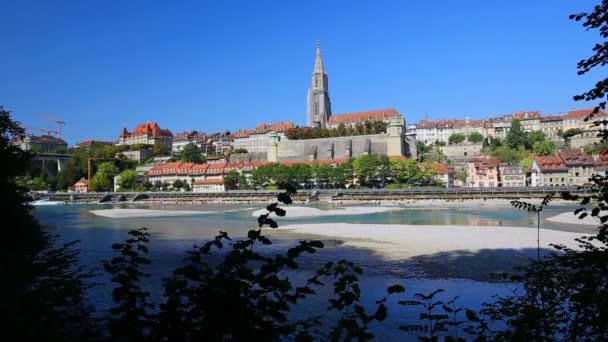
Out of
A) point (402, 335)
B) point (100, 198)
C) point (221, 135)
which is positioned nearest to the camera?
point (402, 335)

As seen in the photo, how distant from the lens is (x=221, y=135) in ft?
487

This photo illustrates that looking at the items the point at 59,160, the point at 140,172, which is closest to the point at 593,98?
the point at 140,172

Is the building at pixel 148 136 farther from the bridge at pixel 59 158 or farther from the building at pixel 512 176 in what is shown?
the building at pixel 512 176

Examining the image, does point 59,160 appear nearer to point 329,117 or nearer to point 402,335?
point 329,117

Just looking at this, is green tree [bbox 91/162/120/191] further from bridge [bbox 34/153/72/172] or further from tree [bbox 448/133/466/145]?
tree [bbox 448/133/466/145]

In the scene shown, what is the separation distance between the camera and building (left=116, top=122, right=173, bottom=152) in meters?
142

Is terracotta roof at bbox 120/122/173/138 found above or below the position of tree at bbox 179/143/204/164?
above

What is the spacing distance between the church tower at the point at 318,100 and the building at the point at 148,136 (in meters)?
46.0

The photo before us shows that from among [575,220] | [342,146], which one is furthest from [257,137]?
[575,220]

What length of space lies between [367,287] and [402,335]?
4023 mm

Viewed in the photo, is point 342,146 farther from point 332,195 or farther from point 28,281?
point 28,281

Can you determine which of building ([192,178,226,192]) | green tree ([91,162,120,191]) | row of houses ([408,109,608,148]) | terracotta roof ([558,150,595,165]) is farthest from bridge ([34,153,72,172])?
terracotta roof ([558,150,595,165])

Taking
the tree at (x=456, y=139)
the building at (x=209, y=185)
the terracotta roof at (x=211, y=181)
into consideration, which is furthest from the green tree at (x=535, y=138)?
the terracotta roof at (x=211, y=181)

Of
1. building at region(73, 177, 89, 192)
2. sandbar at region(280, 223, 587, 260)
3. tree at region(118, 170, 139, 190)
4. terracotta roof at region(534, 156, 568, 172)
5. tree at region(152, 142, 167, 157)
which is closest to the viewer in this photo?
sandbar at region(280, 223, 587, 260)
